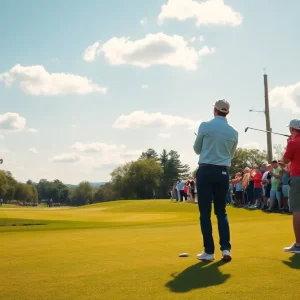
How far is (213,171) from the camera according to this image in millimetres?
6480

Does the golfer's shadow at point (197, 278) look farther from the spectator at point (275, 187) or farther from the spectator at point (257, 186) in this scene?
the spectator at point (257, 186)

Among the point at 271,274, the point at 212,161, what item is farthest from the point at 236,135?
the point at 271,274

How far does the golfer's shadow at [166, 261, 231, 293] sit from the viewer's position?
4472 mm

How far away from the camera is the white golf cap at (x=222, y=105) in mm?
6785

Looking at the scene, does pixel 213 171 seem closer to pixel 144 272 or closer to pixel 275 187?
pixel 144 272

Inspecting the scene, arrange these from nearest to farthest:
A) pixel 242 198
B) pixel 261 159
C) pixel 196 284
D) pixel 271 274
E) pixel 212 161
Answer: pixel 196 284
pixel 271 274
pixel 212 161
pixel 242 198
pixel 261 159

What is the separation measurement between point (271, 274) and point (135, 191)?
131023mm

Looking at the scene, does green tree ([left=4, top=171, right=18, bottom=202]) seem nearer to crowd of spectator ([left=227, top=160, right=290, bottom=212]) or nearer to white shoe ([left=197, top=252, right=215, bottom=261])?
crowd of spectator ([left=227, top=160, right=290, bottom=212])

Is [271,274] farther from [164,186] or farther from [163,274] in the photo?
[164,186]

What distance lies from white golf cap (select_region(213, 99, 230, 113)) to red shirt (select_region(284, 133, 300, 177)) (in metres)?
1.37

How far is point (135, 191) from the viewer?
135 meters

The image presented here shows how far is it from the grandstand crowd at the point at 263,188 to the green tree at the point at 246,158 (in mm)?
96538

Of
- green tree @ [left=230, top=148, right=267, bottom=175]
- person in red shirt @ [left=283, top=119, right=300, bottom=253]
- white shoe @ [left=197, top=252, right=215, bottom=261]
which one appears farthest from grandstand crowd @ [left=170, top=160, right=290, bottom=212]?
green tree @ [left=230, top=148, right=267, bottom=175]

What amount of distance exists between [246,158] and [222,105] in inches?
4936
